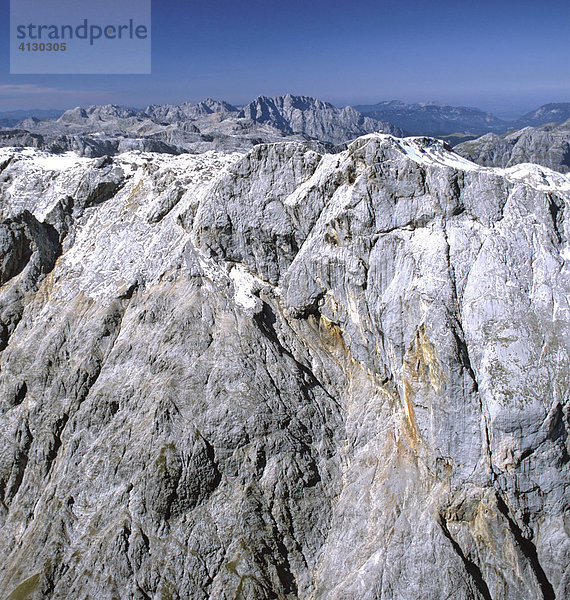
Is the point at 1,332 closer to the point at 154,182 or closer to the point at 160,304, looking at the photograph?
the point at 160,304

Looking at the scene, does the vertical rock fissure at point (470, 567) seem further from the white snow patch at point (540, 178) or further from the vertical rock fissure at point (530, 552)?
the white snow patch at point (540, 178)

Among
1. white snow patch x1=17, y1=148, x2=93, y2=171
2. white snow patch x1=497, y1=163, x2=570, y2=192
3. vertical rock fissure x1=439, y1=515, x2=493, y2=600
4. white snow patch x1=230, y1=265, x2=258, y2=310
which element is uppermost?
white snow patch x1=17, y1=148, x2=93, y2=171

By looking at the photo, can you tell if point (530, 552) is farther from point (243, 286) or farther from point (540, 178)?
point (243, 286)

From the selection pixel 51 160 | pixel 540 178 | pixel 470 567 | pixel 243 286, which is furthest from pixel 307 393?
pixel 51 160

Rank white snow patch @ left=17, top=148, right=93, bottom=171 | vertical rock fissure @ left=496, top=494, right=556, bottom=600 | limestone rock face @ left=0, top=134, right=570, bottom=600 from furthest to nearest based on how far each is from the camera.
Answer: white snow patch @ left=17, top=148, right=93, bottom=171 → limestone rock face @ left=0, top=134, right=570, bottom=600 → vertical rock fissure @ left=496, top=494, right=556, bottom=600

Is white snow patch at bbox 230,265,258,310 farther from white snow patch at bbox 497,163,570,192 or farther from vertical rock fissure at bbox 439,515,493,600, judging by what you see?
white snow patch at bbox 497,163,570,192

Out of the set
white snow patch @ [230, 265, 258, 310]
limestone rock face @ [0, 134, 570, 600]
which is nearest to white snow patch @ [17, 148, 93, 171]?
limestone rock face @ [0, 134, 570, 600]

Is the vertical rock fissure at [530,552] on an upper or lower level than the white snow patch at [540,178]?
lower

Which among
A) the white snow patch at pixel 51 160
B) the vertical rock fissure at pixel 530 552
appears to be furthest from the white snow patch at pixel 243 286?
the white snow patch at pixel 51 160

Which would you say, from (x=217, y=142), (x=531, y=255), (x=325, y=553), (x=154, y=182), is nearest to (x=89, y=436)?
(x=325, y=553)
